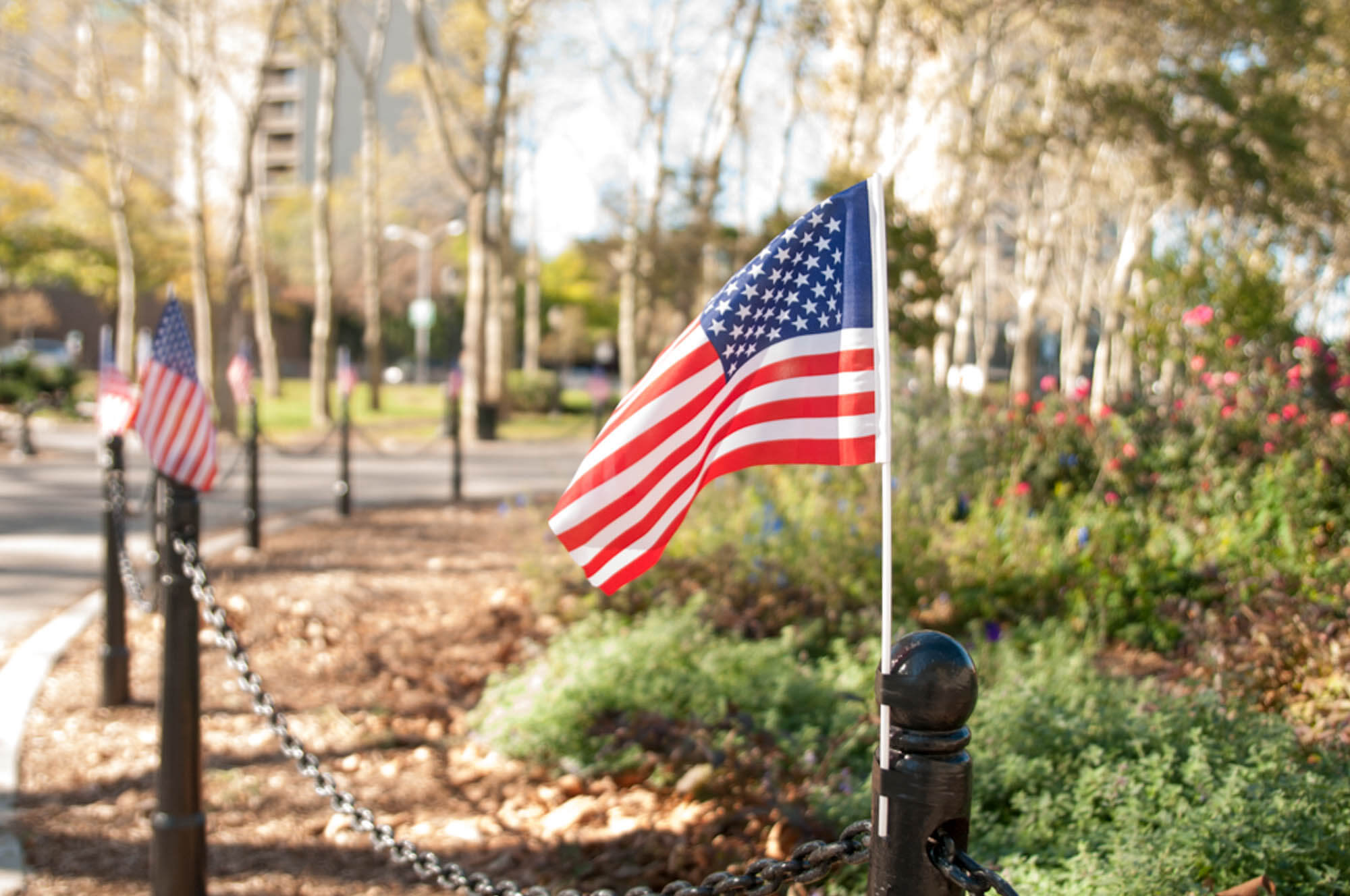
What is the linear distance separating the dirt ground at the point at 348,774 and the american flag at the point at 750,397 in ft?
4.96

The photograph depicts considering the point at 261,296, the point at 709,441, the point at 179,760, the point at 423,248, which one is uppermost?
the point at 423,248

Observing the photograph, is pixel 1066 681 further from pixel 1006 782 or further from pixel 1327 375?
pixel 1327 375

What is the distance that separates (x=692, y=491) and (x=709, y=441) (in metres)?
0.11

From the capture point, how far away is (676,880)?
9.28ft

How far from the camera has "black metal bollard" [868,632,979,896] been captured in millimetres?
1721

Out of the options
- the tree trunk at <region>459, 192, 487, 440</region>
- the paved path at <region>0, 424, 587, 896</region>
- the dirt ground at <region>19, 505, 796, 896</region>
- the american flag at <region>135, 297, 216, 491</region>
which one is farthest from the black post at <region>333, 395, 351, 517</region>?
the tree trunk at <region>459, 192, 487, 440</region>

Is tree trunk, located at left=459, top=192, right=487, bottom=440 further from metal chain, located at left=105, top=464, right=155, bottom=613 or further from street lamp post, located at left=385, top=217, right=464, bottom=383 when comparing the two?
street lamp post, located at left=385, top=217, right=464, bottom=383

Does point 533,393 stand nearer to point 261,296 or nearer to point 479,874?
point 261,296

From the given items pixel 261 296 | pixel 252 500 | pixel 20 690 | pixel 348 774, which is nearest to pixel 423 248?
pixel 261 296

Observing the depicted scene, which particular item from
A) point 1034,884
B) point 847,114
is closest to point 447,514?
point 1034,884

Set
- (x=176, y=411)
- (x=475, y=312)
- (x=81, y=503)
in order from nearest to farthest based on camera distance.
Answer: (x=176, y=411), (x=81, y=503), (x=475, y=312)

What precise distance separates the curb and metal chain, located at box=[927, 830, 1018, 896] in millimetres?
3170

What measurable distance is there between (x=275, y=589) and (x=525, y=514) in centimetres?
355

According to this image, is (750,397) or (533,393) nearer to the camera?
(750,397)
